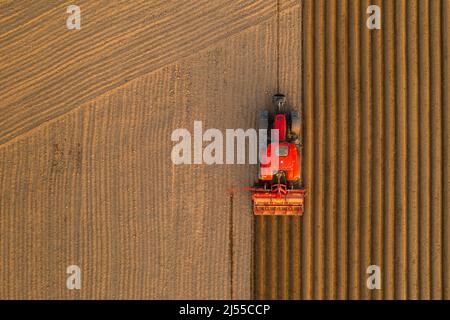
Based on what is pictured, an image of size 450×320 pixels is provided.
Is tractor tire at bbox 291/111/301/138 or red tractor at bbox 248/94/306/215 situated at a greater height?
tractor tire at bbox 291/111/301/138

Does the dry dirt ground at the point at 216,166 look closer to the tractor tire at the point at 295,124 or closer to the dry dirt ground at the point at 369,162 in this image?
the dry dirt ground at the point at 369,162

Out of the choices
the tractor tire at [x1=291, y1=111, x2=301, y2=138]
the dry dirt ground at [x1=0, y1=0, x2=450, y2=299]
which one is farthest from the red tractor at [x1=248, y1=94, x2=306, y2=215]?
the dry dirt ground at [x1=0, y1=0, x2=450, y2=299]

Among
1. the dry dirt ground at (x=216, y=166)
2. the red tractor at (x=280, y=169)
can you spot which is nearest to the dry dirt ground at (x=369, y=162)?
the dry dirt ground at (x=216, y=166)

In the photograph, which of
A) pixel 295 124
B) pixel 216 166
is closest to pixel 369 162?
pixel 295 124

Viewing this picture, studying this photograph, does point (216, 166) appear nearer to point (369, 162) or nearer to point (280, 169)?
point (280, 169)

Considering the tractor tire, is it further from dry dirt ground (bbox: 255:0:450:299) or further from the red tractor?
dry dirt ground (bbox: 255:0:450:299)
